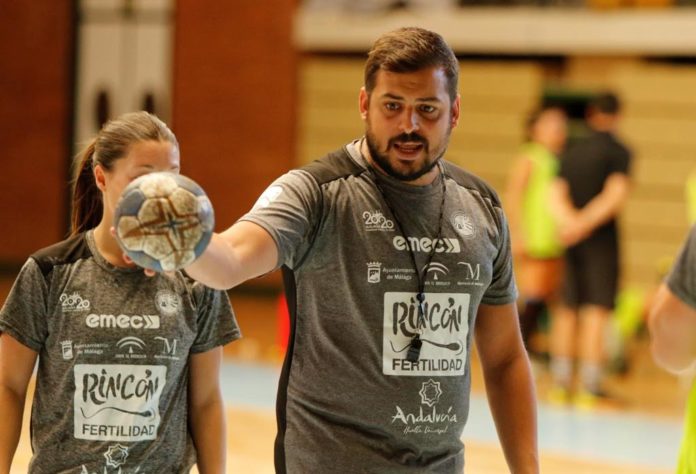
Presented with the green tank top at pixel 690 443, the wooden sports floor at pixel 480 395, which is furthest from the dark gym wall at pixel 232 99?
the green tank top at pixel 690 443

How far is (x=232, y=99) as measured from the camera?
49.9ft

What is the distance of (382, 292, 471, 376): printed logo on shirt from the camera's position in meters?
2.57

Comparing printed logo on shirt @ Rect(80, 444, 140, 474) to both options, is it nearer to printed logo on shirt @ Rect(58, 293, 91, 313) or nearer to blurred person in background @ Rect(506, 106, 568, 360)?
printed logo on shirt @ Rect(58, 293, 91, 313)

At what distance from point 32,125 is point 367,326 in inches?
548

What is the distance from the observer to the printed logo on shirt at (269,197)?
246 centimetres

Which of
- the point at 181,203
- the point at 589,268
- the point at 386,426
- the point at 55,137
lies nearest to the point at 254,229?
the point at 181,203

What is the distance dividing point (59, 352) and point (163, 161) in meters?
0.51

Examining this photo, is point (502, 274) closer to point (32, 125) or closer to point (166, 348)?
point (166, 348)

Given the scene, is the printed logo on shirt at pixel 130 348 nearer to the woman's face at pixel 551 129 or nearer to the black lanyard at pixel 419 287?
the black lanyard at pixel 419 287

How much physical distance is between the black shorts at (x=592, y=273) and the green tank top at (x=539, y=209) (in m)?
0.72

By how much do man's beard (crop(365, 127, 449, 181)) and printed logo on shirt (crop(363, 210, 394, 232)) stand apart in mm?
93

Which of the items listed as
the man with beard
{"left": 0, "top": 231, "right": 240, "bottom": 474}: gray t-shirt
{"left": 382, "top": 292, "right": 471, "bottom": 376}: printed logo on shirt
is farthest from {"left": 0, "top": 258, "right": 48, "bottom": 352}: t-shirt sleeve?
{"left": 382, "top": 292, "right": 471, "bottom": 376}: printed logo on shirt

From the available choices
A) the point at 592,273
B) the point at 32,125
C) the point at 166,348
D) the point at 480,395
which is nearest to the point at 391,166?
the point at 166,348

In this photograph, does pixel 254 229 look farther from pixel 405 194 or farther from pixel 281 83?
pixel 281 83
